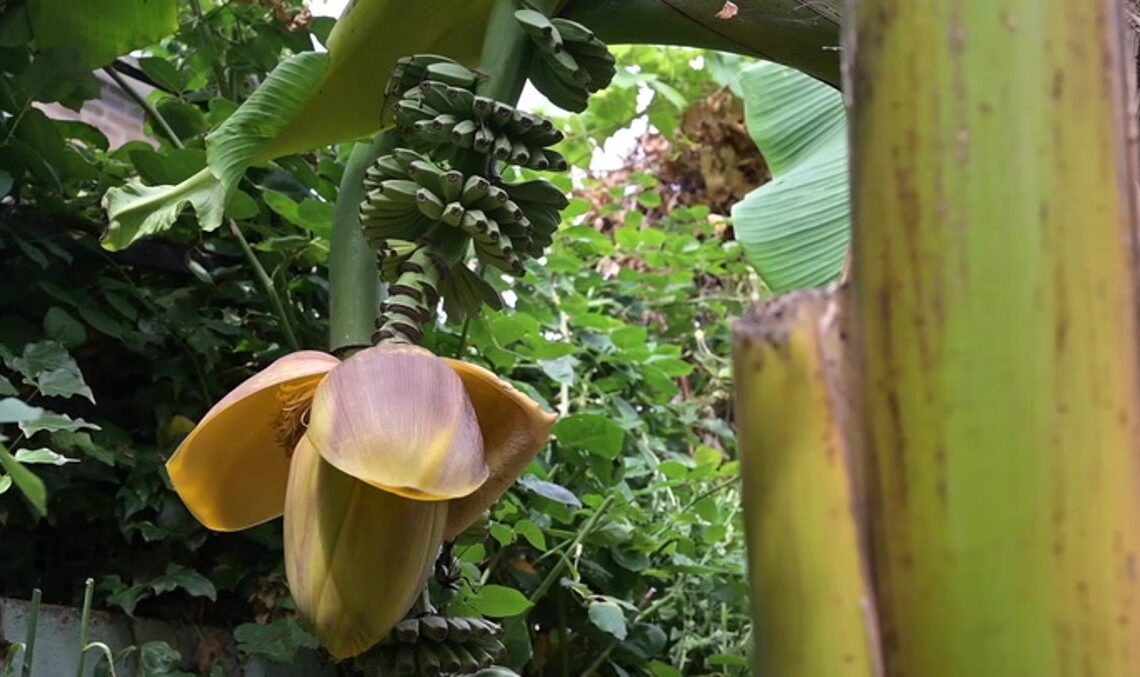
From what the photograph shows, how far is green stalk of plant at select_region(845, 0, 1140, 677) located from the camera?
0.27 meters

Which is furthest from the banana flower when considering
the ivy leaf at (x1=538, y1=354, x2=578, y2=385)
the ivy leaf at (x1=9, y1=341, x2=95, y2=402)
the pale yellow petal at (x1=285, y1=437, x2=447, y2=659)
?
the ivy leaf at (x1=538, y1=354, x2=578, y2=385)

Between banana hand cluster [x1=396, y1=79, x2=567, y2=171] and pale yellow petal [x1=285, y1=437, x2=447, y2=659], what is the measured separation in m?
0.15

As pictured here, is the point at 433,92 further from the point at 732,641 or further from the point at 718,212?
the point at 718,212

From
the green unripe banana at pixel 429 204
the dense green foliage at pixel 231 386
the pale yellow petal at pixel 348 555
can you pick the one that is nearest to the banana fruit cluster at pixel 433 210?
the green unripe banana at pixel 429 204

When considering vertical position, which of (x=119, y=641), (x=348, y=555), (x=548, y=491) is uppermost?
(x=348, y=555)

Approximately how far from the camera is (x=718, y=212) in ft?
6.68

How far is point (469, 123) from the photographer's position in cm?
49

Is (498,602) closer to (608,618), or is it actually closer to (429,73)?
(608,618)

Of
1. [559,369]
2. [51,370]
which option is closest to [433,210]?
[51,370]

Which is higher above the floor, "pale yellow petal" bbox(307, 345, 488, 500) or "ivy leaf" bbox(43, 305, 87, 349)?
"pale yellow petal" bbox(307, 345, 488, 500)

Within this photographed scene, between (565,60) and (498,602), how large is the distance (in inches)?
15.6

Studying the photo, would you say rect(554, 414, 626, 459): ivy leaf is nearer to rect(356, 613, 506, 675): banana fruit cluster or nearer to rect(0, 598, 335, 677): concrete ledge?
rect(0, 598, 335, 677): concrete ledge

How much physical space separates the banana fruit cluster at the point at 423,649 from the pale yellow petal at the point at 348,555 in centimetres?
7

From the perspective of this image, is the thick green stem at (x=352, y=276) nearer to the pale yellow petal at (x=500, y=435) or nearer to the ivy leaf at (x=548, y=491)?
the pale yellow petal at (x=500, y=435)
